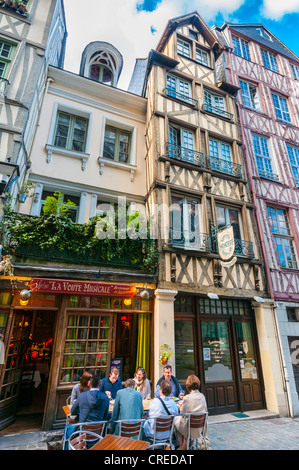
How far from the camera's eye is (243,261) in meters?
7.89

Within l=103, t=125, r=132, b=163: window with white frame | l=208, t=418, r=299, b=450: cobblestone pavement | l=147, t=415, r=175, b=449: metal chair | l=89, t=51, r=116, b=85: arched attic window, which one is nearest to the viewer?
l=147, t=415, r=175, b=449: metal chair

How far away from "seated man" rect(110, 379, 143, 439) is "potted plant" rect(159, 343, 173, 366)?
2160 mm

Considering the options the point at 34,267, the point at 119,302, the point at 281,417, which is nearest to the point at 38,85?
the point at 34,267

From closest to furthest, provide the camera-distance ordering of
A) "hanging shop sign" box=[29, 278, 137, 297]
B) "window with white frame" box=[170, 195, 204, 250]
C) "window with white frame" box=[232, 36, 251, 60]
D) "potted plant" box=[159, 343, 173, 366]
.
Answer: "hanging shop sign" box=[29, 278, 137, 297], "potted plant" box=[159, 343, 173, 366], "window with white frame" box=[170, 195, 204, 250], "window with white frame" box=[232, 36, 251, 60]

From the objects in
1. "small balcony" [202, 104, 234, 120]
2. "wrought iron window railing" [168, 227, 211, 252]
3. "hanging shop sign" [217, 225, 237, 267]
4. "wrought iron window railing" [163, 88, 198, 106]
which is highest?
"small balcony" [202, 104, 234, 120]

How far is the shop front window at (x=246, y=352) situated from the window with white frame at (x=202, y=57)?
1090cm

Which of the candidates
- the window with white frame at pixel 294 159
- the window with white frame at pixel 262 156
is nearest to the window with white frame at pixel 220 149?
the window with white frame at pixel 262 156

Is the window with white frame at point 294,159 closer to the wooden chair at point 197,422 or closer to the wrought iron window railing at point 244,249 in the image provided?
the wrought iron window railing at point 244,249

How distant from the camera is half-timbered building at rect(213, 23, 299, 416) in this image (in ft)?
25.6

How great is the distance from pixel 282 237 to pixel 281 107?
6.91m

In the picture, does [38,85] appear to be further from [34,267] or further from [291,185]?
[291,185]

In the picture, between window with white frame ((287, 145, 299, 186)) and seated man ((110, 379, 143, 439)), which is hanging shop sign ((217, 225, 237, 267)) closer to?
seated man ((110, 379, 143, 439))

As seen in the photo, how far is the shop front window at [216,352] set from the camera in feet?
22.8

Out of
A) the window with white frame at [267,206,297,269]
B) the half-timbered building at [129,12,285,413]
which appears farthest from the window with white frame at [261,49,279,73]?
the window with white frame at [267,206,297,269]
